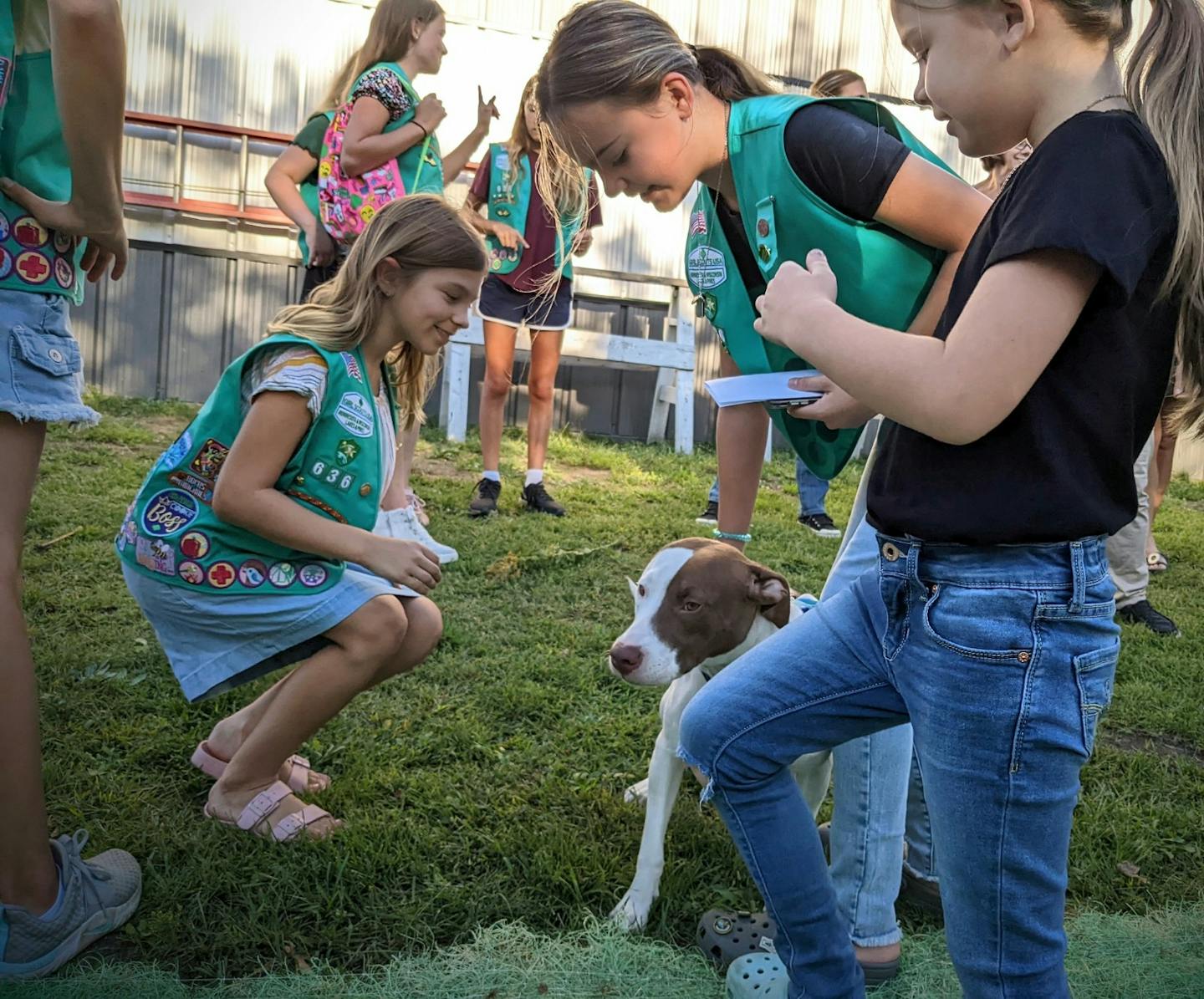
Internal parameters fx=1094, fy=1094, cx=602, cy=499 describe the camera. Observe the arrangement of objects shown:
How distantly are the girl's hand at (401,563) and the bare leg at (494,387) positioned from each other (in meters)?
3.64

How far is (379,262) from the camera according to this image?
10.1 feet

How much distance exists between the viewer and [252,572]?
275 cm

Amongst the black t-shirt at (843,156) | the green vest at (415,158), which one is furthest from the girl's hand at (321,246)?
the black t-shirt at (843,156)

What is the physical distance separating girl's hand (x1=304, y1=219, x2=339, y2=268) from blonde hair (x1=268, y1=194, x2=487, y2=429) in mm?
2192

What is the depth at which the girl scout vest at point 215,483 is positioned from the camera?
108 inches

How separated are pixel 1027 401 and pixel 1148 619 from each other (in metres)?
4.49

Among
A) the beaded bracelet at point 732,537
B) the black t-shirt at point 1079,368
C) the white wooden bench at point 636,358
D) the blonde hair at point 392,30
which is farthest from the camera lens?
the white wooden bench at point 636,358

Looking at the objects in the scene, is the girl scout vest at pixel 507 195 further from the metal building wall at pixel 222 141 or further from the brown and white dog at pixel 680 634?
the brown and white dog at pixel 680 634

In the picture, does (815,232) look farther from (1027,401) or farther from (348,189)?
(348,189)

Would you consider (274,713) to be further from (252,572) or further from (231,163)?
(231,163)

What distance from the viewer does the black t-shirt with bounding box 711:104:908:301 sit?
6.77ft

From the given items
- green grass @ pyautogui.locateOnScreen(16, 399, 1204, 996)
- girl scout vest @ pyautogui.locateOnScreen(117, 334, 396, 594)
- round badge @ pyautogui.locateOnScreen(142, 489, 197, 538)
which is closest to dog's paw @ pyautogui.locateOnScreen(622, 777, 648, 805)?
green grass @ pyautogui.locateOnScreen(16, 399, 1204, 996)

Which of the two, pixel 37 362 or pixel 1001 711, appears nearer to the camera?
pixel 1001 711

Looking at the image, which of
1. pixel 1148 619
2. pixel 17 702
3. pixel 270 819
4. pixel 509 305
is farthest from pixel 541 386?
pixel 17 702
